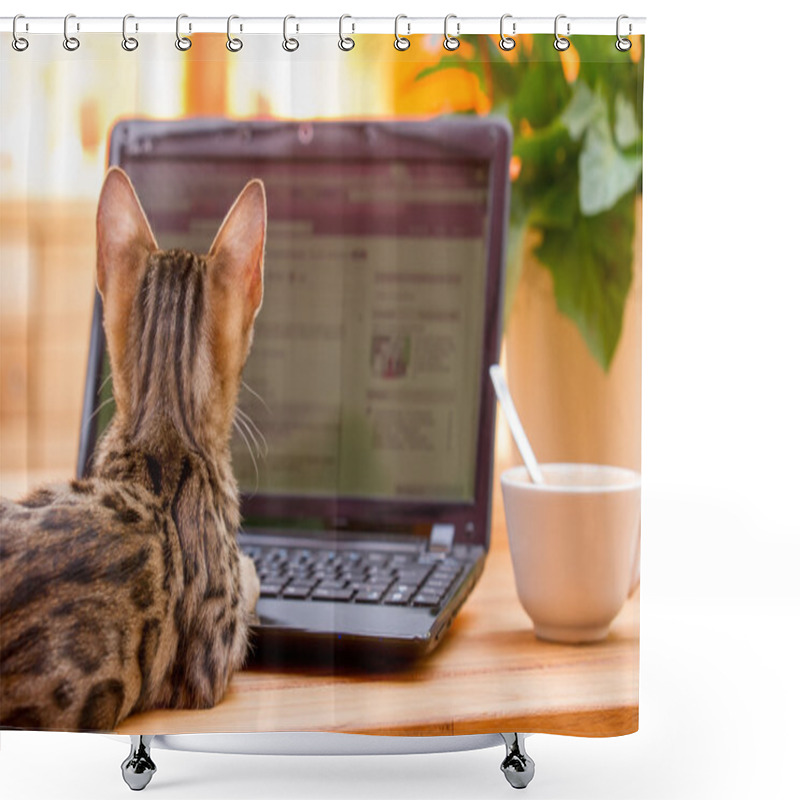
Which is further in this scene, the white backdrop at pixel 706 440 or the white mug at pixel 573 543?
the white backdrop at pixel 706 440

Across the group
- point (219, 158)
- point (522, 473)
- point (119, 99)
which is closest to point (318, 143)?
point (219, 158)

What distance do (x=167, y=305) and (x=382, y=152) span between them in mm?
277

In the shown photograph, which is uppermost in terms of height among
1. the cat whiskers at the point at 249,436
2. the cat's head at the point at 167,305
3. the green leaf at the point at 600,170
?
the green leaf at the point at 600,170

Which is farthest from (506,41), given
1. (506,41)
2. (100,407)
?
(100,407)

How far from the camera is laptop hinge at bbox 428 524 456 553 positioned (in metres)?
1.09

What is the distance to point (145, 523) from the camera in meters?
1.05

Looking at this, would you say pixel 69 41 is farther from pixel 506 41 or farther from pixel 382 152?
pixel 506 41

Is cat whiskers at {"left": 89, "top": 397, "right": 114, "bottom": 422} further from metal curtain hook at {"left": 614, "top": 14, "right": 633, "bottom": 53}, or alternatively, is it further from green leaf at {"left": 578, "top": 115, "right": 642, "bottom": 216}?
metal curtain hook at {"left": 614, "top": 14, "right": 633, "bottom": 53}

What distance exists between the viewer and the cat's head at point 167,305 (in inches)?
41.6

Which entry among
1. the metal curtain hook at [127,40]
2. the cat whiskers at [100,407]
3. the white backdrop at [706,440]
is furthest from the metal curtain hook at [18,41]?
the cat whiskers at [100,407]

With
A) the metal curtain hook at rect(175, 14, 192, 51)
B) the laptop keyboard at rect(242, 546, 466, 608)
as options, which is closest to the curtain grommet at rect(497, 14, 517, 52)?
the metal curtain hook at rect(175, 14, 192, 51)

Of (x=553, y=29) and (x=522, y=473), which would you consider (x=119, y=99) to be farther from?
(x=522, y=473)

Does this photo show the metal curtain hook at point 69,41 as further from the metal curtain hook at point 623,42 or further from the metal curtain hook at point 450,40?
the metal curtain hook at point 623,42

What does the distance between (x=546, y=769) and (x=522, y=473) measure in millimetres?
439
